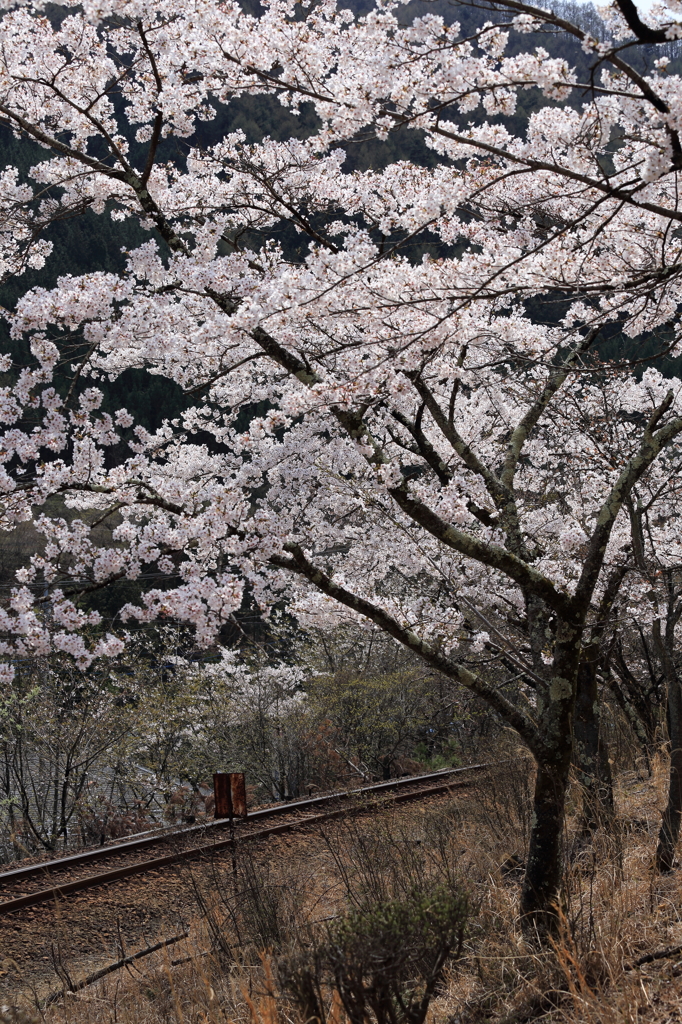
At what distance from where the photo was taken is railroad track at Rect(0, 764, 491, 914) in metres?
7.27

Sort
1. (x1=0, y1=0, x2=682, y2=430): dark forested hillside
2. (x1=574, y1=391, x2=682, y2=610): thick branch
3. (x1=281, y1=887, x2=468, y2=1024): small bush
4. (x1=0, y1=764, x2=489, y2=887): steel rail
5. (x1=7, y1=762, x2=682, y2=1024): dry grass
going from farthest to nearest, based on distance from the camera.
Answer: (x1=0, y1=0, x2=682, y2=430): dark forested hillside, (x1=0, y1=764, x2=489, y2=887): steel rail, (x1=574, y1=391, x2=682, y2=610): thick branch, (x1=7, y1=762, x2=682, y2=1024): dry grass, (x1=281, y1=887, x2=468, y2=1024): small bush

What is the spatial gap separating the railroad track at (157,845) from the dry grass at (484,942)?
0.87 meters

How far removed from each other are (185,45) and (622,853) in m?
5.66

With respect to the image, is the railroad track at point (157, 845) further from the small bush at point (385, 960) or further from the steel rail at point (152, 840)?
the small bush at point (385, 960)

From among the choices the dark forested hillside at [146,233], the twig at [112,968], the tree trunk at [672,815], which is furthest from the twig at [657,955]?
the dark forested hillside at [146,233]

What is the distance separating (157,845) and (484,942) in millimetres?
6129

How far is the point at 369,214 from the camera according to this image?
6301 mm

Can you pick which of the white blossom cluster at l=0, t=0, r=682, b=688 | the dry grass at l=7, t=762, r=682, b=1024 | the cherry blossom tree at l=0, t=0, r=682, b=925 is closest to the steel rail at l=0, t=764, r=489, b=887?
the dry grass at l=7, t=762, r=682, b=1024

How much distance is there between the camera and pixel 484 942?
165 inches

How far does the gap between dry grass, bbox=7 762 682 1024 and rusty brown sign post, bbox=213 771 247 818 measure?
2783 millimetres

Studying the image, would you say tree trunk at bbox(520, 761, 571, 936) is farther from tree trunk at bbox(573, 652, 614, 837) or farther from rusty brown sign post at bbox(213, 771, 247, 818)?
rusty brown sign post at bbox(213, 771, 247, 818)

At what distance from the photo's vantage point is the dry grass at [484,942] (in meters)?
3.45

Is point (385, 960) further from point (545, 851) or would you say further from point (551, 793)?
point (551, 793)

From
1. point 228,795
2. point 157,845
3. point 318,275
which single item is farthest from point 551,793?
point 157,845
